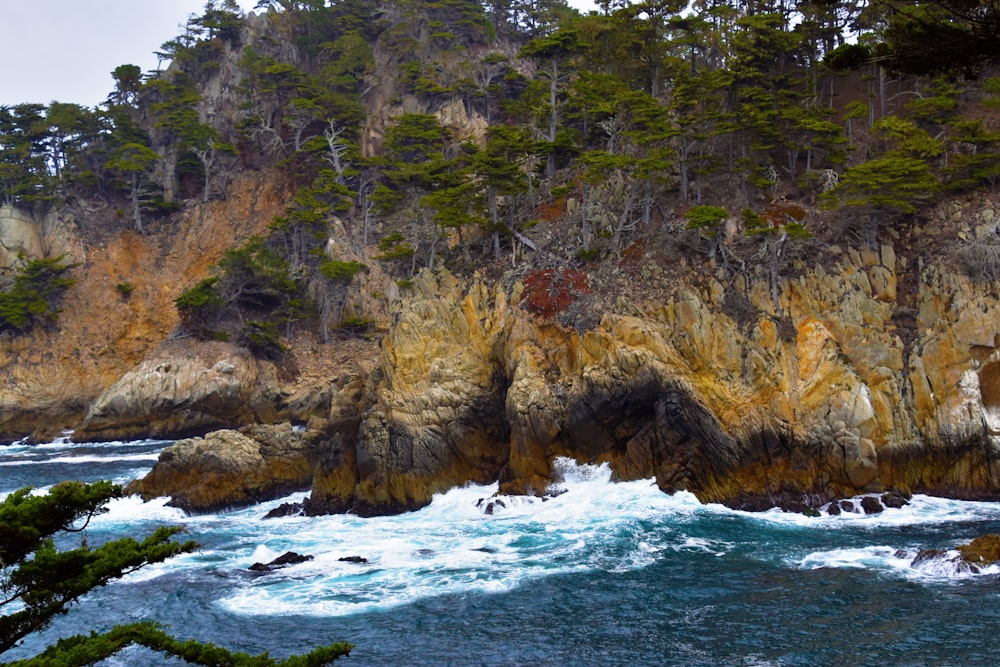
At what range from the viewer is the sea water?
18.8 meters

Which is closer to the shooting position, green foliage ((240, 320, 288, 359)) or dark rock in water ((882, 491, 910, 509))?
dark rock in water ((882, 491, 910, 509))

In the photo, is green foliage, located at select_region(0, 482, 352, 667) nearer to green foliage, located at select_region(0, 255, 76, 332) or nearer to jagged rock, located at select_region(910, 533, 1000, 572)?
jagged rock, located at select_region(910, 533, 1000, 572)

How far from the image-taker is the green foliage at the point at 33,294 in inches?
2163

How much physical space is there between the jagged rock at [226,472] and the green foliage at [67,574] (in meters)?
25.0

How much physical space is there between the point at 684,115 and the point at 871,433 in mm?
19120

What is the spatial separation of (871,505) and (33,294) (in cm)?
5327

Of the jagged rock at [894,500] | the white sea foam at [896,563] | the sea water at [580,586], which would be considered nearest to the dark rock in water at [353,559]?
the sea water at [580,586]

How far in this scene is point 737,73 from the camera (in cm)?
4078

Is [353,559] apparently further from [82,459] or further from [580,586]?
[82,459]

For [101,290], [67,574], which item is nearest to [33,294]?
[101,290]

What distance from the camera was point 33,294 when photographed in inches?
2200

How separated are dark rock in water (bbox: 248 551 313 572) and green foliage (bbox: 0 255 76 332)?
38.3 meters

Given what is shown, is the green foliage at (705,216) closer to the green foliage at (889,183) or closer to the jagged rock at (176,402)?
the green foliage at (889,183)

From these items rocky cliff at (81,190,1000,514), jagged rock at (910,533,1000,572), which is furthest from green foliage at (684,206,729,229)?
jagged rock at (910,533,1000,572)
